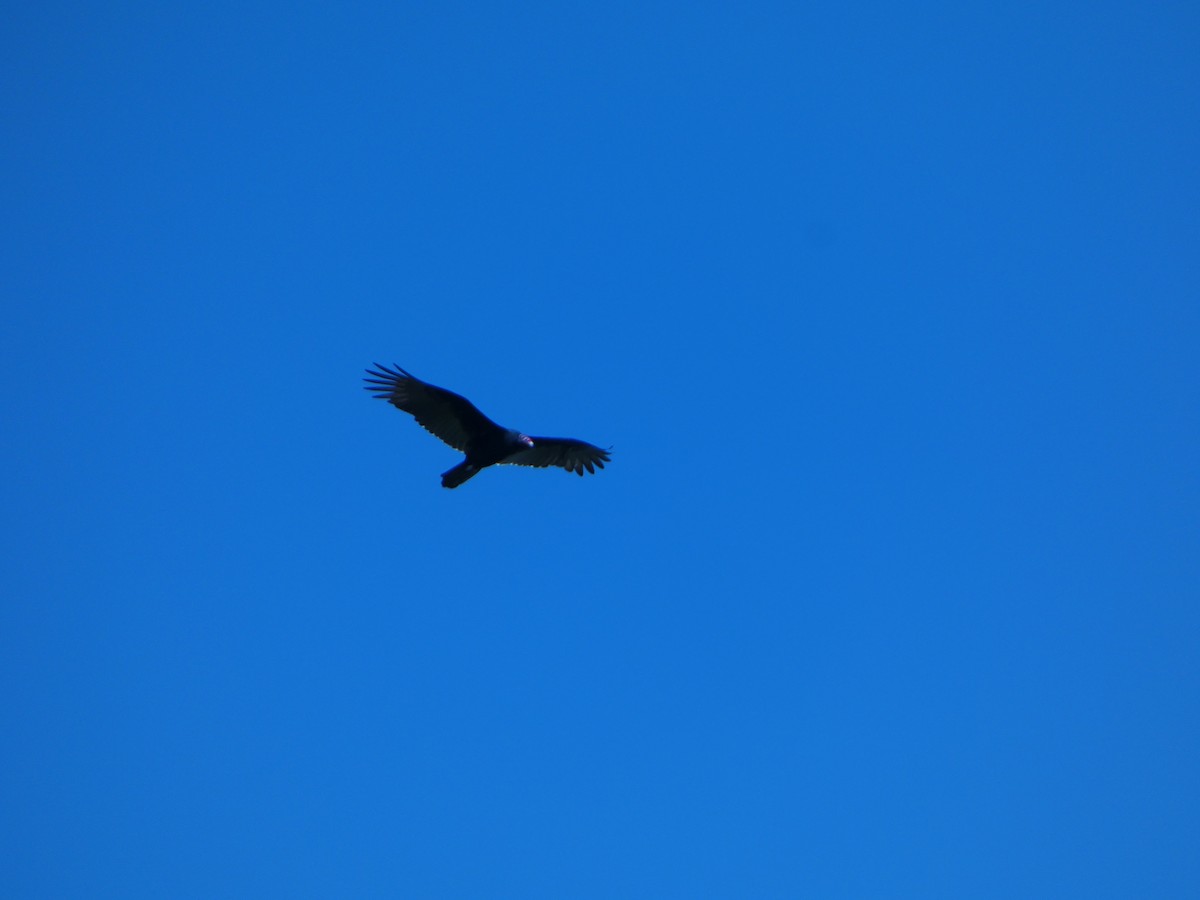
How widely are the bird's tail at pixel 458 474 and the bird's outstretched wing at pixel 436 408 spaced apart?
2.31ft

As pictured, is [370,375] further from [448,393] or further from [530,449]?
[530,449]

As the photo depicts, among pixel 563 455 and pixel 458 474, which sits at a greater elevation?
pixel 563 455

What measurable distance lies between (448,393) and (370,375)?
4.42 feet

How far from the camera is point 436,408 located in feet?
58.5

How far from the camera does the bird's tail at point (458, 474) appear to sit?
56.6 ft

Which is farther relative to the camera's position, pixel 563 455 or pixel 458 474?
pixel 563 455

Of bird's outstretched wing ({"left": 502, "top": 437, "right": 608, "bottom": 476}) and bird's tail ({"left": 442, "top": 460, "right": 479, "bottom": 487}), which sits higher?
bird's outstretched wing ({"left": 502, "top": 437, "right": 608, "bottom": 476})

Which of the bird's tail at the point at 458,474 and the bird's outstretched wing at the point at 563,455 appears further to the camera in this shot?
the bird's outstretched wing at the point at 563,455

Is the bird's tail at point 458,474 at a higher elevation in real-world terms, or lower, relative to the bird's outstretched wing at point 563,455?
lower

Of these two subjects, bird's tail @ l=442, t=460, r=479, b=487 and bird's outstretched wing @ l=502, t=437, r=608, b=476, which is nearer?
bird's tail @ l=442, t=460, r=479, b=487

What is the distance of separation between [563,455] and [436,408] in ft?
10.4

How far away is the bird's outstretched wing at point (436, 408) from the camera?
1748 cm

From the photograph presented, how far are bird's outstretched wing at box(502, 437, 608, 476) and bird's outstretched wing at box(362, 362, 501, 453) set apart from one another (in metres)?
1.36

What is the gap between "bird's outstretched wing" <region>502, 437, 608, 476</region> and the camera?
771 inches
